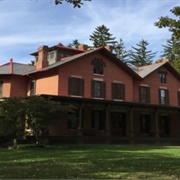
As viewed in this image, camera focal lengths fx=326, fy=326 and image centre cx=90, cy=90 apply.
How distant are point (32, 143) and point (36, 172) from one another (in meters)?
13.8

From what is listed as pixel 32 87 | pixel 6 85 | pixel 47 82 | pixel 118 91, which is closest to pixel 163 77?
pixel 118 91

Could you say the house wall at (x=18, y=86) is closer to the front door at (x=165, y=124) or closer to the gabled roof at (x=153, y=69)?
the gabled roof at (x=153, y=69)

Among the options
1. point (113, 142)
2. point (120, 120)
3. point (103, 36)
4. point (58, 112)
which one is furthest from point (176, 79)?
point (103, 36)

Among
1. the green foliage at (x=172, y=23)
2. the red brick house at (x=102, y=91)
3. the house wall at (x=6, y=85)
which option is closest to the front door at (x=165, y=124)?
the red brick house at (x=102, y=91)

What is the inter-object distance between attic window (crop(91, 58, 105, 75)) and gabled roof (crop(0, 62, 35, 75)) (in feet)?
24.8

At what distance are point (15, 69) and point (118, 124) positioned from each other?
12.2 meters

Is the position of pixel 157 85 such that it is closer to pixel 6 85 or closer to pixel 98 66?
pixel 98 66

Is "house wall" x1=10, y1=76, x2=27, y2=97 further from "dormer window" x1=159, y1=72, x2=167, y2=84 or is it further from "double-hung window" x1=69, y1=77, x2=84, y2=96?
"dormer window" x1=159, y1=72, x2=167, y2=84

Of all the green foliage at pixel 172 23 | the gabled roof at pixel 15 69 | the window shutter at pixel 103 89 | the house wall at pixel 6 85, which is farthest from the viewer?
the gabled roof at pixel 15 69

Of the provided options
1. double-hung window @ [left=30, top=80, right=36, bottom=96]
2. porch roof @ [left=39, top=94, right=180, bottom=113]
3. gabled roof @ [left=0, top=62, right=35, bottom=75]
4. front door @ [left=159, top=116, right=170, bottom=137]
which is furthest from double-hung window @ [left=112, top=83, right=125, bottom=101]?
gabled roof @ [left=0, top=62, right=35, bottom=75]

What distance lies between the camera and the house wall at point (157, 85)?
3572 cm

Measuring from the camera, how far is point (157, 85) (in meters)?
36.9

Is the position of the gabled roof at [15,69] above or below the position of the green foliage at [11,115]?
above

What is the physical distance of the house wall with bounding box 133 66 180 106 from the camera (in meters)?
35.7
